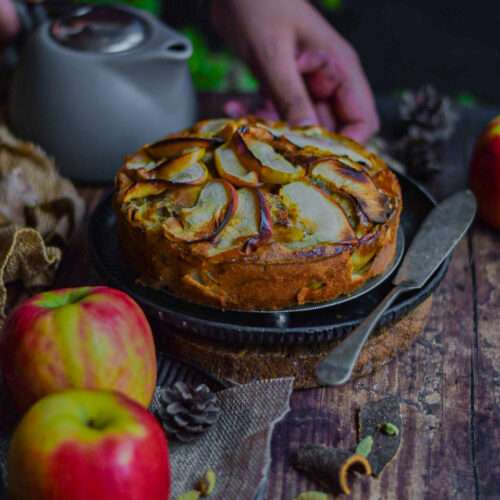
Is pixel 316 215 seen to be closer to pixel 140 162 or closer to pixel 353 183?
pixel 353 183

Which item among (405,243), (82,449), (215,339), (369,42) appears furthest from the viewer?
(369,42)

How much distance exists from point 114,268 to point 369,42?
99.3 inches

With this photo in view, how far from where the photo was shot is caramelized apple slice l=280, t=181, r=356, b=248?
1306mm

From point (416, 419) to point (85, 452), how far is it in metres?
0.66

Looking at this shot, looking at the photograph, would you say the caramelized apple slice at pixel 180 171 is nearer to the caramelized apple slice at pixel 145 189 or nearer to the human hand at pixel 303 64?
the caramelized apple slice at pixel 145 189

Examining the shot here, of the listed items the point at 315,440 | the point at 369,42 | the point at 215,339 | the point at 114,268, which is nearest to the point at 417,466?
the point at 315,440

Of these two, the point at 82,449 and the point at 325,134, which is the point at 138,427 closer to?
the point at 82,449

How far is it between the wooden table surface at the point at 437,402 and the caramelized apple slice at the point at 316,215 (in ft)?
1.00

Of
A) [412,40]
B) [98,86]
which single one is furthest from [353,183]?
[412,40]

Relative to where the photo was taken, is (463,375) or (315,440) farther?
(463,375)

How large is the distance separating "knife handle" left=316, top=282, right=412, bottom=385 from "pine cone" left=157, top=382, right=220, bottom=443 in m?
0.20

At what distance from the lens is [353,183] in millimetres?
1426

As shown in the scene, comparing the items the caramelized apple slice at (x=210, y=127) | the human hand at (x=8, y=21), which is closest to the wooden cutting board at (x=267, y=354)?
the caramelized apple slice at (x=210, y=127)

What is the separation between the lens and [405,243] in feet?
5.12
